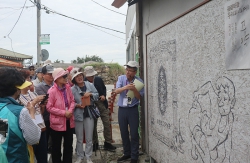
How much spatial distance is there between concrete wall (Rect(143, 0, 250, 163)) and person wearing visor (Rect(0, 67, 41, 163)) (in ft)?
5.58

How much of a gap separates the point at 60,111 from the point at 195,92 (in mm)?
2450

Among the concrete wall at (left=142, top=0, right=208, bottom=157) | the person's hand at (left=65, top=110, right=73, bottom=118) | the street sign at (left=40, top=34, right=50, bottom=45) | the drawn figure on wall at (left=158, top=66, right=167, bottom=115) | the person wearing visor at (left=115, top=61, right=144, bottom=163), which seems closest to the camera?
the concrete wall at (left=142, top=0, right=208, bottom=157)

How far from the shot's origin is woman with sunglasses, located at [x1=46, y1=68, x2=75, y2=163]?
4570mm

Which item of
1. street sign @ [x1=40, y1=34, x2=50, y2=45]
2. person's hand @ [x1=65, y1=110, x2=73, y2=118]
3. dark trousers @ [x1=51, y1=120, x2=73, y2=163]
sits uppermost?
street sign @ [x1=40, y1=34, x2=50, y2=45]

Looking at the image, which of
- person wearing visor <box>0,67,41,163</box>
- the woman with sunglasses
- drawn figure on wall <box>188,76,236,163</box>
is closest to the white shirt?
person wearing visor <box>0,67,41,163</box>

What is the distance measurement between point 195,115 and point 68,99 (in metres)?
2.52

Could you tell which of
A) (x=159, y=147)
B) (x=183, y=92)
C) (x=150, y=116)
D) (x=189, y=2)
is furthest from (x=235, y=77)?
(x=150, y=116)

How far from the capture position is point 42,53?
43.0 feet

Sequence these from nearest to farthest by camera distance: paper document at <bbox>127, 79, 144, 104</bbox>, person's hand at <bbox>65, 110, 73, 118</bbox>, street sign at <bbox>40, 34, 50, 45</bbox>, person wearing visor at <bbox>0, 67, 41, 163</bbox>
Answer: person wearing visor at <bbox>0, 67, 41, 163</bbox>, person's hand at <bbox>65, 110, 73, 118</bbox>, paper document at <bbox>127, 79, 144, 104</bbox>, street sign at <bbox>40, 34, 50, 45</bbox>

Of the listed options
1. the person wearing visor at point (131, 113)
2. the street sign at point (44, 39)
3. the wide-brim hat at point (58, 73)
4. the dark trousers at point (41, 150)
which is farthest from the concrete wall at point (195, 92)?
the street sign at point (44, 39)

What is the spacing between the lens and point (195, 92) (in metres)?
2.99

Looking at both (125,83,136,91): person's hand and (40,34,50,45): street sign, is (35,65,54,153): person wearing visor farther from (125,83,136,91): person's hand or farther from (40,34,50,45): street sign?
(40,34,50,45): street sign

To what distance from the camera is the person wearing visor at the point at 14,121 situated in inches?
100

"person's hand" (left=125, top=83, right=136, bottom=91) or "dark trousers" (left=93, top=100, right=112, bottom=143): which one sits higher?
"person's hand" (left=125, top=83, right=136, bottom=91)
